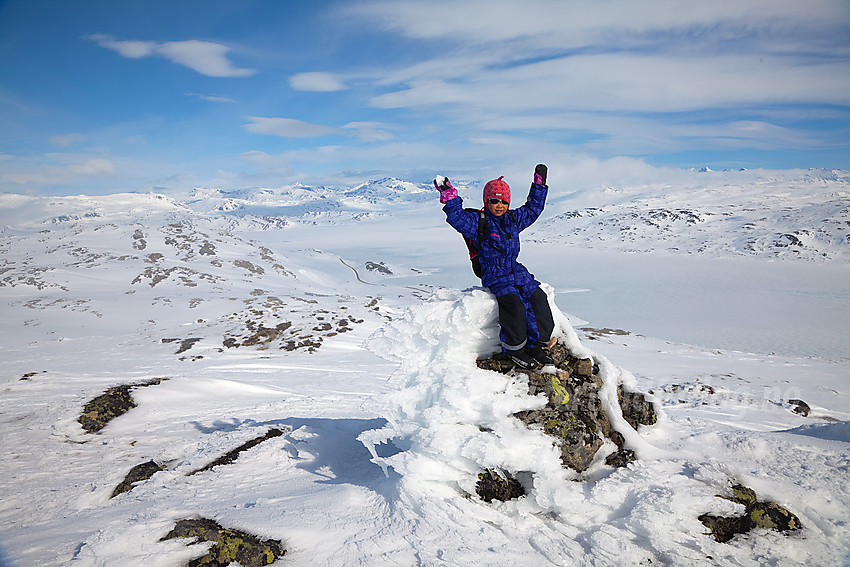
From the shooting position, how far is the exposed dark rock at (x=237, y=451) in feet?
21.7

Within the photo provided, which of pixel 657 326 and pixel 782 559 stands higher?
pixel 782 559

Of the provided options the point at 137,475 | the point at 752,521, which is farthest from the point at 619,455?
the point at 137,475

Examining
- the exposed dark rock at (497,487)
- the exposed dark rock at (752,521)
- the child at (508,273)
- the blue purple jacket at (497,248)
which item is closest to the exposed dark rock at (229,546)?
the exposed dark rock at (497,487)

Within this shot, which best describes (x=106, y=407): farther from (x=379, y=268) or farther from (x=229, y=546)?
(x=379, y=268)

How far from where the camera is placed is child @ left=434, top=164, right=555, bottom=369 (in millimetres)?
5734

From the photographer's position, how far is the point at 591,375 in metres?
6.31

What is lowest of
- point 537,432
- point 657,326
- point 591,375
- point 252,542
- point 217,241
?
point 657,326

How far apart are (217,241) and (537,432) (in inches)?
2732

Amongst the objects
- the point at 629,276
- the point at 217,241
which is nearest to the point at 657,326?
the point at 629,276

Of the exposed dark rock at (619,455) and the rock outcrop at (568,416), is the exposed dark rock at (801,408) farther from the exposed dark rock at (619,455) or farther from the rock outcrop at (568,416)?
the exposed dark rock at (619,455)

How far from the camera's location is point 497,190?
20.4 feet

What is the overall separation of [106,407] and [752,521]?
12.7 m

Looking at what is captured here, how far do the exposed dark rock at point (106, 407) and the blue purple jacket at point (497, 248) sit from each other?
942 cm

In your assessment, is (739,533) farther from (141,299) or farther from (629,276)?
(629,276)
